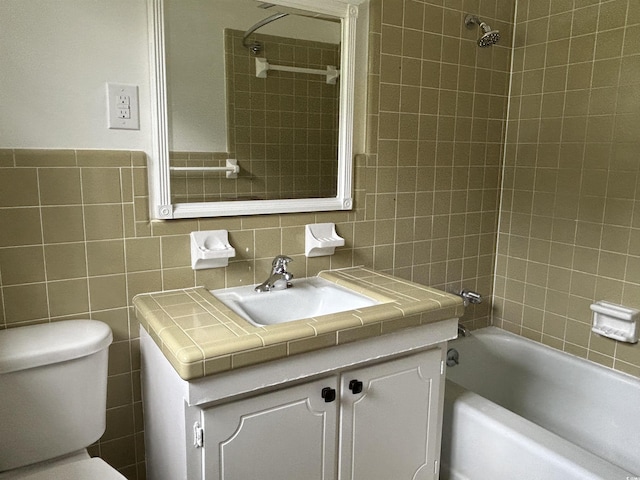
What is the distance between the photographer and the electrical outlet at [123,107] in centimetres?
139

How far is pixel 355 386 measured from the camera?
1.40 meters

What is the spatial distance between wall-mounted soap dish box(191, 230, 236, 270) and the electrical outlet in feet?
1.25

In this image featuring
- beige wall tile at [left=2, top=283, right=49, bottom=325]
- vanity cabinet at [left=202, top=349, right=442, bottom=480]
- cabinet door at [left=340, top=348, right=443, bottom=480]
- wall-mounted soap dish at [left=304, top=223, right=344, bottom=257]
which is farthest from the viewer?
wall-mounted soap dish at [left=304, top=223, right=344, bottom=257]

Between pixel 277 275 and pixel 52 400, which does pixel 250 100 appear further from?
pixel 52 400

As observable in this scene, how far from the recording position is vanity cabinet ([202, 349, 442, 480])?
1219mm

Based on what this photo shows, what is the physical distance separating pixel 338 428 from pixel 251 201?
0.77m

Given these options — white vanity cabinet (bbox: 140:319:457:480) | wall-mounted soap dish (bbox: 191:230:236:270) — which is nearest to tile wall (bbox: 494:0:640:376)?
white vanity cabinet (bbox: 140:319:457:480)

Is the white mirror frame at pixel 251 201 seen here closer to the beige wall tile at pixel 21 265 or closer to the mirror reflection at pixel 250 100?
the mirror reflection at pixel 250 100

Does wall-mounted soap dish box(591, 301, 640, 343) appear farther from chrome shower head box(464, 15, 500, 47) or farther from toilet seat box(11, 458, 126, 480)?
toilet seat box(11, 458, 126, 480)

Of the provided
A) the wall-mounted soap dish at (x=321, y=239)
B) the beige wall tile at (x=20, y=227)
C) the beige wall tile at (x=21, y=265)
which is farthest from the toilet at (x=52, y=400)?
the wall-mounted soap dish at (x=321, y=239)

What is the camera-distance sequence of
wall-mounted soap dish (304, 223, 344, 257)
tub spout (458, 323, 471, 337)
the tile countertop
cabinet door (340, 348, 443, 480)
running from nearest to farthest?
the tile countertop → cabinet door (340, 348, 443, 480) → wall-mounted soap dish (304, 223, 344, 257) → tub spout (458, 323, 471, 337)

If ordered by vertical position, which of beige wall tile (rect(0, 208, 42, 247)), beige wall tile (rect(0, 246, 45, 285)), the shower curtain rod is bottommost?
beige wall tile (rect(0, 246, 45, 285))

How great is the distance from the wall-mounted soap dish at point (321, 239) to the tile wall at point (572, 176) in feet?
3.35

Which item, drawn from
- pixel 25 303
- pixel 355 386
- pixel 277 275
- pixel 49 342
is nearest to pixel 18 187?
pixel 25 303
